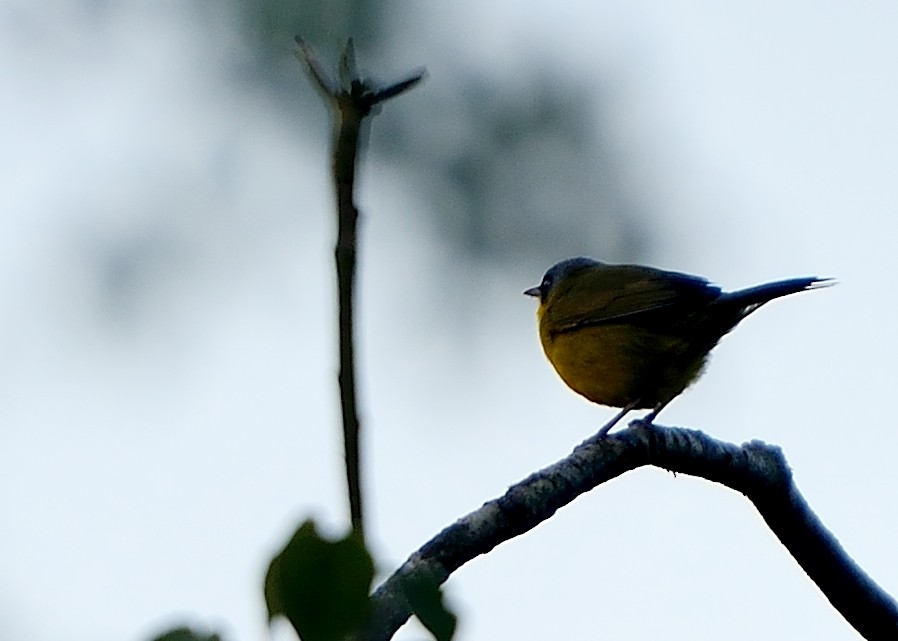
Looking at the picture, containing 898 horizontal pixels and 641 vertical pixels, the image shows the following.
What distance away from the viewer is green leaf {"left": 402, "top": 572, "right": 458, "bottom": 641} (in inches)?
28.5

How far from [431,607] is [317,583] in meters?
0.08

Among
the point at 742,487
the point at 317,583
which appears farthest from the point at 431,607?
the point at 742,487

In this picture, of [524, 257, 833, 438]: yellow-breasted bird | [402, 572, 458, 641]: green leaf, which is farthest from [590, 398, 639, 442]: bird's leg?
[402, 572, 458, 641]: green leaf

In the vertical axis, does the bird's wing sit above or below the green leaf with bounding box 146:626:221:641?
above

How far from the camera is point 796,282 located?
4.41m

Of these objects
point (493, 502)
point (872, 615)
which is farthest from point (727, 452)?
point (493, 502)

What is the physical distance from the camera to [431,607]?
0.74 metres

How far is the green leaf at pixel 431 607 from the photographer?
72 centimetres

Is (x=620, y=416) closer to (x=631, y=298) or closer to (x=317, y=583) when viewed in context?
(x=631, y=298)

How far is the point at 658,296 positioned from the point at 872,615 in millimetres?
2317

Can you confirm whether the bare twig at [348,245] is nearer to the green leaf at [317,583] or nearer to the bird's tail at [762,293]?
the green leaf at [317,583]

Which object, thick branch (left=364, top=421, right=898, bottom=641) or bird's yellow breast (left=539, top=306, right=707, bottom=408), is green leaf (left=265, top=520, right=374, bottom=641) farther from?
bird's yellow breast (left=539, top=306, right=707, bottom=408)

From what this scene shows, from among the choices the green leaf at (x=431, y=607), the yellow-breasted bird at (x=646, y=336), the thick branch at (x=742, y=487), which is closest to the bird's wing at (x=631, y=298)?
the yellow-breasted bird at (x=646, y=336)

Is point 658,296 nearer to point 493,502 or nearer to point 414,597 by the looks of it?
point 493,502
